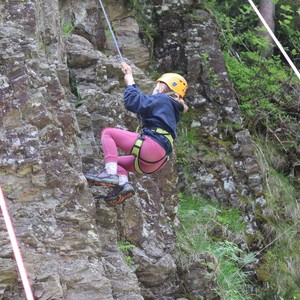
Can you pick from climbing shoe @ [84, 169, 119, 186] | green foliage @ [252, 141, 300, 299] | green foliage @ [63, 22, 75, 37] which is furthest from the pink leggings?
green foliage @ [252, 141, 300, 299]

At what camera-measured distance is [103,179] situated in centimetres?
645

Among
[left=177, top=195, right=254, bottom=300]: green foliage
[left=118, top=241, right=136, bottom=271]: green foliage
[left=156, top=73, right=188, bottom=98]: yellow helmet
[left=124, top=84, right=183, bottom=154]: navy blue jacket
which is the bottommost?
[left=177, top=195, right=254, bottom=300]: green foliage

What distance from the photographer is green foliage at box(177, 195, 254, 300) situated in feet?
28.3

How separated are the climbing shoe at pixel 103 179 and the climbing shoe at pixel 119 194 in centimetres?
9

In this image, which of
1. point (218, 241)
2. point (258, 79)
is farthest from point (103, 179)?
point (258, 79)

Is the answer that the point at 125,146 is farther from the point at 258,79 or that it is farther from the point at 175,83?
the point at 258,79

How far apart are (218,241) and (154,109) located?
3.54 metres

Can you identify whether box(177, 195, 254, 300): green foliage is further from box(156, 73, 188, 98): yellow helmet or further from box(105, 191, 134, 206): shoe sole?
box(156, 73, 188, 98): yellow helmet

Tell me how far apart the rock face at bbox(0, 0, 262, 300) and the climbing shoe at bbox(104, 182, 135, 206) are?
131mm

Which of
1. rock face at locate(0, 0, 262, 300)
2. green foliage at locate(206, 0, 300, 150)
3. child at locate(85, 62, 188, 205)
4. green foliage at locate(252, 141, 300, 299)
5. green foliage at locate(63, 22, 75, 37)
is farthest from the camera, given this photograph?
green foliage at locate(206, 0, 300, 150)

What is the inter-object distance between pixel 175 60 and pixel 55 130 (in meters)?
5.96

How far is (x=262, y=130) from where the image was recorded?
42.1ft

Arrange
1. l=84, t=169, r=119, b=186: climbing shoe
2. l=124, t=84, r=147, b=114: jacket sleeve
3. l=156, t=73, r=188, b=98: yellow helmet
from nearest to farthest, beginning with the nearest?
1. l=84, t=169, r=119, b=186: climbing shoe
2. l=124, t=84, r=147, b=114: jacket sleeve
3. l=156, t=73, r=188, b=98: yellow helmet

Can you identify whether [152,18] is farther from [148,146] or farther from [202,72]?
[148,146]
